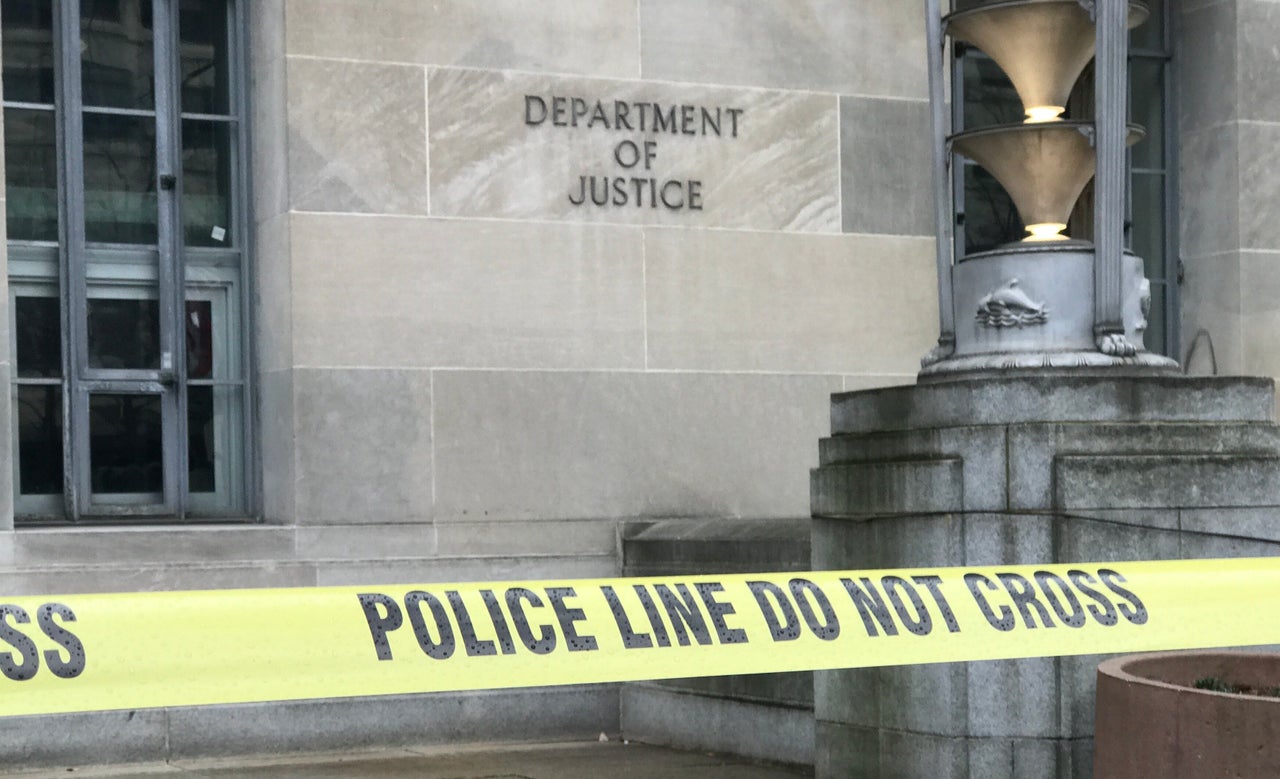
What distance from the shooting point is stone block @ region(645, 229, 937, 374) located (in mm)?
11641

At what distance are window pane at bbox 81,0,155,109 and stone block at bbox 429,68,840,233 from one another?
1672 millimetres

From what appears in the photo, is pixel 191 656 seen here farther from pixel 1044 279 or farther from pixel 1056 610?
pixel 1044 279

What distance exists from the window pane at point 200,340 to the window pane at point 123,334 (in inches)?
7.7

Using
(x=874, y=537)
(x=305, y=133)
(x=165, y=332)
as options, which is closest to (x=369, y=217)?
(x=305, y=133)

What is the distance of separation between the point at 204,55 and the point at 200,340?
1695mm

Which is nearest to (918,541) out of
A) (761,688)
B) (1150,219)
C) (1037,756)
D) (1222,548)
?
(1037,756)

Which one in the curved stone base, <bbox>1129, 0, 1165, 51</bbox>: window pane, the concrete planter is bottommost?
the concrete planter

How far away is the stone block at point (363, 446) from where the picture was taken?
1070cm

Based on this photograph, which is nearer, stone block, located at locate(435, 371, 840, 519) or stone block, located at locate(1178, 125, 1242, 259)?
stone block, located at locate(435, 371, 840, 519)

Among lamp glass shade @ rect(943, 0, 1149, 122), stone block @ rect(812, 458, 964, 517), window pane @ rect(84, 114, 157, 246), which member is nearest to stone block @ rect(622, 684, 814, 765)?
stone block @ rect(812, 458, 964, 517)

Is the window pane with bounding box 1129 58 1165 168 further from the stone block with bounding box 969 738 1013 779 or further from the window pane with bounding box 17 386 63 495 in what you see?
the window pane with bounding box 17 386 63 495

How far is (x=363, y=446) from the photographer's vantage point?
35.6ft

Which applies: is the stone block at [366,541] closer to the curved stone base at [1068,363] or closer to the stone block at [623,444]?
the stone block at [623,444]

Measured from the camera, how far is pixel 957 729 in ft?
25.6
